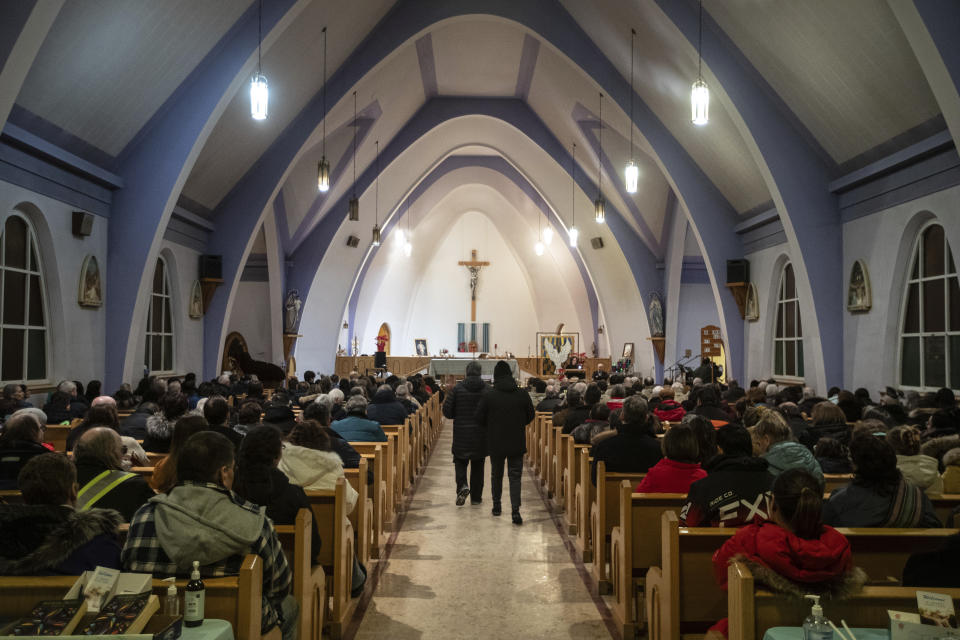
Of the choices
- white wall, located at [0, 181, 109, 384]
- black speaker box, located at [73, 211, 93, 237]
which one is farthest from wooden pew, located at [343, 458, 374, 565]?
black speaker box, located at [73, 211, 93, 237]

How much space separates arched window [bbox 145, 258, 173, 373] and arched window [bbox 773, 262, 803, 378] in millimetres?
9703

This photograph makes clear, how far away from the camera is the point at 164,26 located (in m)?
7.79

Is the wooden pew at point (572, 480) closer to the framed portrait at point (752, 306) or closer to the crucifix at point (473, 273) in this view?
the framed portrait at point (752, 306)

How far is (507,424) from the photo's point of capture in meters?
6.02

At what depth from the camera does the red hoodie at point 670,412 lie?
6.98 meters

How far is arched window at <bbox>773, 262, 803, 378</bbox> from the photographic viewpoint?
11.1m

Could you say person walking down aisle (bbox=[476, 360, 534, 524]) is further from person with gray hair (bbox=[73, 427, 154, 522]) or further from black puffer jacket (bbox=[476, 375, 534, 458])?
person with gray hair (bbox=[73, 427, 154, 522])

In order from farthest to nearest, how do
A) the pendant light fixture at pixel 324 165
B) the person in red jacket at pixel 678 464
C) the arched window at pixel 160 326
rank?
the arched window at pixel 160 326 → the pendant light fixture at pixel 324 165 → the person in red jacket at pixel 678 464

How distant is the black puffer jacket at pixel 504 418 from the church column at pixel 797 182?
5.11 meters

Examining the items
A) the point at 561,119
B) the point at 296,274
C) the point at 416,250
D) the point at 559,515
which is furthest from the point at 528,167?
the point at 559,515

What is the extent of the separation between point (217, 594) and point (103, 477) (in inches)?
44.8

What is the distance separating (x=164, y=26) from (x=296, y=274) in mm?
8682

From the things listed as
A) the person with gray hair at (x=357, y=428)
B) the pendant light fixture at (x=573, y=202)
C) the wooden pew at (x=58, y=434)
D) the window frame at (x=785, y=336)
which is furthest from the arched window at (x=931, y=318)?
the wooden pew at (x=58, y=434)

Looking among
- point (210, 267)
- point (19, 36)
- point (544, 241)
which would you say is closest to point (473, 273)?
point (544, 241)
